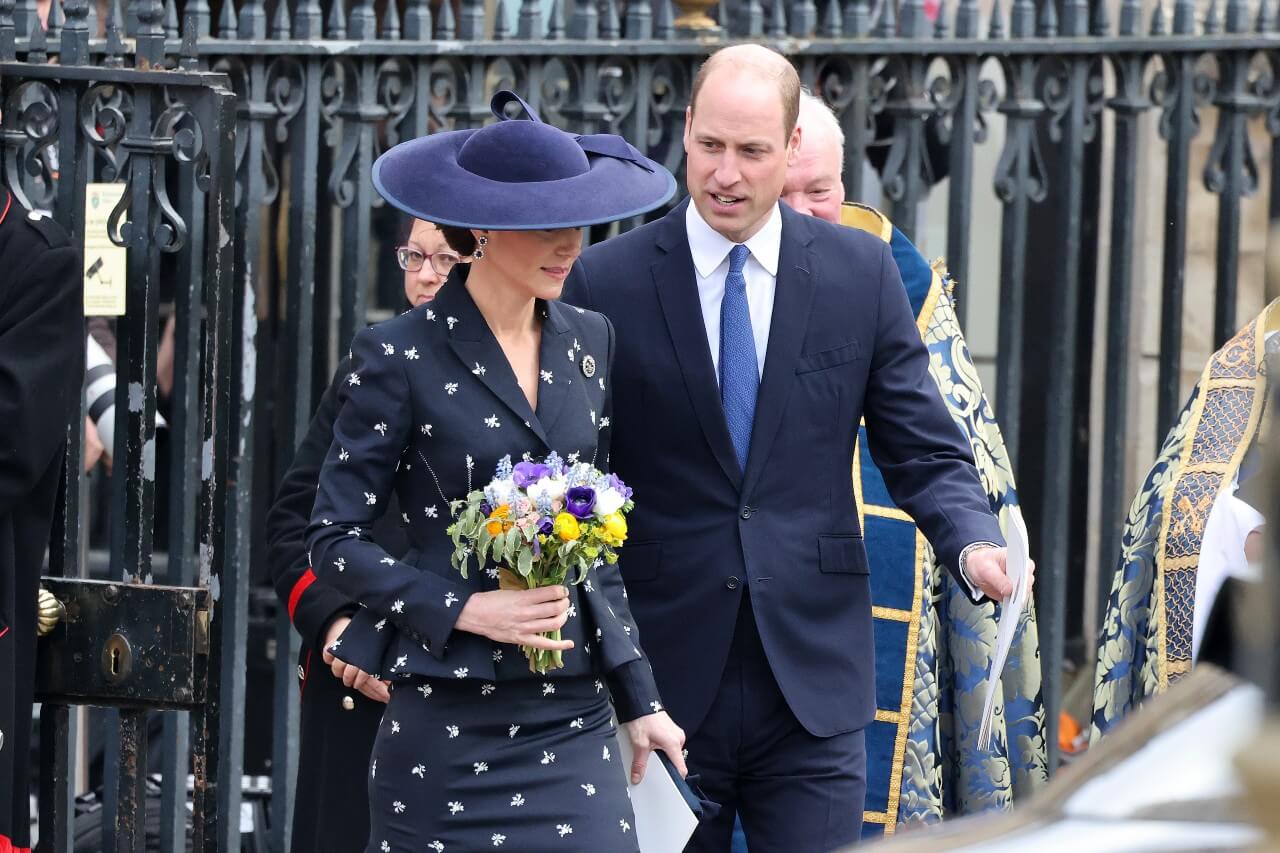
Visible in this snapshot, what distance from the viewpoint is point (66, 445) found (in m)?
4.61

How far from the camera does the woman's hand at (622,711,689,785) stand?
380cm

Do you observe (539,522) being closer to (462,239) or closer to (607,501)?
(607,501)

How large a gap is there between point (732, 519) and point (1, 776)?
1.55 metres

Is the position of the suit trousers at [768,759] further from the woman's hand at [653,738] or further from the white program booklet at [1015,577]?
the white program booklet at [1015,577]

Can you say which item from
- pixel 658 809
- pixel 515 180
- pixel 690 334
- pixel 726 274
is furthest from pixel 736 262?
pixel 658 809

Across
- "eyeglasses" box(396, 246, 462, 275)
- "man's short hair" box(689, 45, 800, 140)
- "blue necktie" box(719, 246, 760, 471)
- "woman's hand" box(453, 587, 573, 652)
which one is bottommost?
"woman's hand" box(453, 587, 573, 652)

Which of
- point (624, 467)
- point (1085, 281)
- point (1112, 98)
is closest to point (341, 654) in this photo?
point (624, 467)

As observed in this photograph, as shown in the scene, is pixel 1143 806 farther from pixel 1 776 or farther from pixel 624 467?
pixel 1 776

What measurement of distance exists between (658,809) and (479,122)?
199 centimetres

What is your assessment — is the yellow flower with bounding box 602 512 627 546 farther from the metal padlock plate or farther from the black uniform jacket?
the black uniform jacket

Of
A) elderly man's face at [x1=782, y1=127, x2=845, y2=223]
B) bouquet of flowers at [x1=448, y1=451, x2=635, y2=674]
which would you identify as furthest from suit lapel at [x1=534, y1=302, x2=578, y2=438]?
elderly man's face at [x1=782, y1=127, x2=845, y2=223]

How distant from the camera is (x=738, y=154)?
4156mm

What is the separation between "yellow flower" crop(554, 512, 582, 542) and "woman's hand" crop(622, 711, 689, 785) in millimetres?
515

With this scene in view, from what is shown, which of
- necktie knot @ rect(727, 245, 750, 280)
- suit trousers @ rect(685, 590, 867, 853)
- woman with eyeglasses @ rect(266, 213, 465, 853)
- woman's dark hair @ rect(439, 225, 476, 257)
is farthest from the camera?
woman with eyeglasses @ rect(266, 213, 465, 853)
